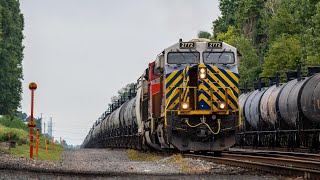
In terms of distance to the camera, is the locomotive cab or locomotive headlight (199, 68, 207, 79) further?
locomotive headlight (199, 68, 207, 79)

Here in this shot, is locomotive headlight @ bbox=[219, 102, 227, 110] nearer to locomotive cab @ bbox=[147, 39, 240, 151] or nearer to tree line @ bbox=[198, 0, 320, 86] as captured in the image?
locomotive cab @ bbox=[147, 39, 240, 151]

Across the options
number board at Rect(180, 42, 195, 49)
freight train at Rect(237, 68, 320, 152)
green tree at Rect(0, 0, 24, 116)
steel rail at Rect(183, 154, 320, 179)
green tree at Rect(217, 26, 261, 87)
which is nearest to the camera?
steel rail at Rect(183, 154, 320, 179)

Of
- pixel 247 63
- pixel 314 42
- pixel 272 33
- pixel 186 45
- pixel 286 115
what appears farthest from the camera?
pixel 247 63

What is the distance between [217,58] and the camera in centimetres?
1972

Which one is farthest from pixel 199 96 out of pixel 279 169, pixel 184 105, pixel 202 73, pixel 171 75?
pixel 279 169

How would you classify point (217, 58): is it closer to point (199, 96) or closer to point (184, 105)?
point (199, 96)

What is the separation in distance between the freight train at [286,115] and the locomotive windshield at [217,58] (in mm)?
2560

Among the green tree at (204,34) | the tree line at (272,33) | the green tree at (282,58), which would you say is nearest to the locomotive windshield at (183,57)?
the tree line at (272,33)

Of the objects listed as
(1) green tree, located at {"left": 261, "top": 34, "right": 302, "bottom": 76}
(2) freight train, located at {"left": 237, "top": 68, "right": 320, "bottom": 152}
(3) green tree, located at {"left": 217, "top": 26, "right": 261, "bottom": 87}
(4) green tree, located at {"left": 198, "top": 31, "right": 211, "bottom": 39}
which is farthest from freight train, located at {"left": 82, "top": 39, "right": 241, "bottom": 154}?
(4) green tree, located at {"left": 198, "top": 31, "right": 211, "bottom": 39}

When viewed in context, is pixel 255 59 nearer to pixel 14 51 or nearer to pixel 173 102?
pixel 14 51

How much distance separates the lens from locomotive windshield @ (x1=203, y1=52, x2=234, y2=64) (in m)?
19.7

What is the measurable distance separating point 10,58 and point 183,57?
138 ft

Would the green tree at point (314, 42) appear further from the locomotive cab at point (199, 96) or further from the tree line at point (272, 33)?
the locomotive cab at point (199, 96)

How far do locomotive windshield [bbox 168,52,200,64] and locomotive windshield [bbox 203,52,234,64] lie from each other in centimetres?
26
